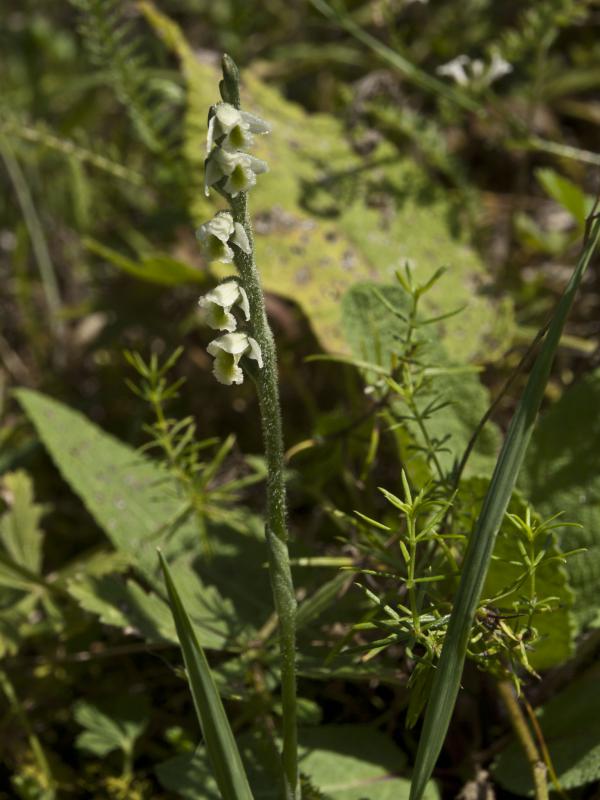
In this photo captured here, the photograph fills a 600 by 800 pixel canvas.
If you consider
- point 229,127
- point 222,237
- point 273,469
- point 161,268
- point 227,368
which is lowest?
point 273,469

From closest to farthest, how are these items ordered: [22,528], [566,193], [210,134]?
1. [210,134]
2. [22,528]
3. [566,193]

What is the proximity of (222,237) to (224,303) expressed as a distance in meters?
0.08

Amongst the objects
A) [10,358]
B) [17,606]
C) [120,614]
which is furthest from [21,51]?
[120,614]

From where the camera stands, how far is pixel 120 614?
1519 mm

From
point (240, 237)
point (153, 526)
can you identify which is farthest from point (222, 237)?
point (153, 526)

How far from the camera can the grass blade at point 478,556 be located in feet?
3.49

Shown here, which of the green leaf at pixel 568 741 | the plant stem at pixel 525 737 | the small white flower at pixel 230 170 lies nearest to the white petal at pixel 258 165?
the small white flower at pixel 230 170

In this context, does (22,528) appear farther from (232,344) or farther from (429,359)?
(232,344)

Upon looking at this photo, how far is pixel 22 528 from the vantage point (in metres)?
1.92

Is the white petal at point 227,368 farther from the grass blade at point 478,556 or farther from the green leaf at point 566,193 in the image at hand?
the green leaf at point 566,193

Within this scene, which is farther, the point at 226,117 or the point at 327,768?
the point at 327,768

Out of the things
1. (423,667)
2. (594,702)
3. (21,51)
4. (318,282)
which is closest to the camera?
(423,667)

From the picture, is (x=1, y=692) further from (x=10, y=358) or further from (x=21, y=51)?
(x=21, y=51)

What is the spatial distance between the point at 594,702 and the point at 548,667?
9 cm
